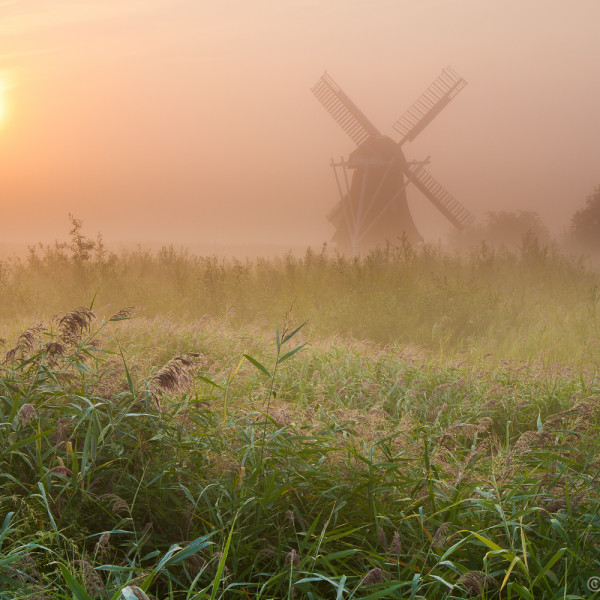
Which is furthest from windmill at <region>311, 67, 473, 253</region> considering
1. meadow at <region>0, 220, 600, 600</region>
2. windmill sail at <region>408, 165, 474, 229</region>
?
meadow at <region>0, 220, 600, 600</region>

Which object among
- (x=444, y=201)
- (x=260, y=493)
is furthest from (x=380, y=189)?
(x=260, y=493)

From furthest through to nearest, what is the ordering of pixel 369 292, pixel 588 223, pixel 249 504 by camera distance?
pixel 588 223
pixel 369 292
pixel 249 504

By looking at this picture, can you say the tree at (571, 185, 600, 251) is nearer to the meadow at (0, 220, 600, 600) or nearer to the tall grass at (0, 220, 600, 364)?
the tall grass at (0, 220, 600, 364)

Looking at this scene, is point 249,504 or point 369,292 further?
point 369,292

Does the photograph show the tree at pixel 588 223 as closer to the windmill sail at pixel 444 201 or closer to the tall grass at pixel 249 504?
the windmill sail at pixel 444 201

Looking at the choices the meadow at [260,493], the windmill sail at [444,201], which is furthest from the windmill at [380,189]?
the meadow at [260,493]

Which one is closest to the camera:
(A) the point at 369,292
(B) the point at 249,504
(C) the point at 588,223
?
(B) the point at 249,504

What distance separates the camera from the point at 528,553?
2.59m

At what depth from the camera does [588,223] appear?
20203 mm

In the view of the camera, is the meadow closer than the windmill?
Yes

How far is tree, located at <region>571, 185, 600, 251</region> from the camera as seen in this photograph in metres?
19.7

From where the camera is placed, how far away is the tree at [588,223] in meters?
19.7

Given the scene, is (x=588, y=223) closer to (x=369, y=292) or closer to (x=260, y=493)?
(x=369, y=292)

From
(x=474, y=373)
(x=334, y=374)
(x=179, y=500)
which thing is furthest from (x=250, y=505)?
(x=474, y=373)
